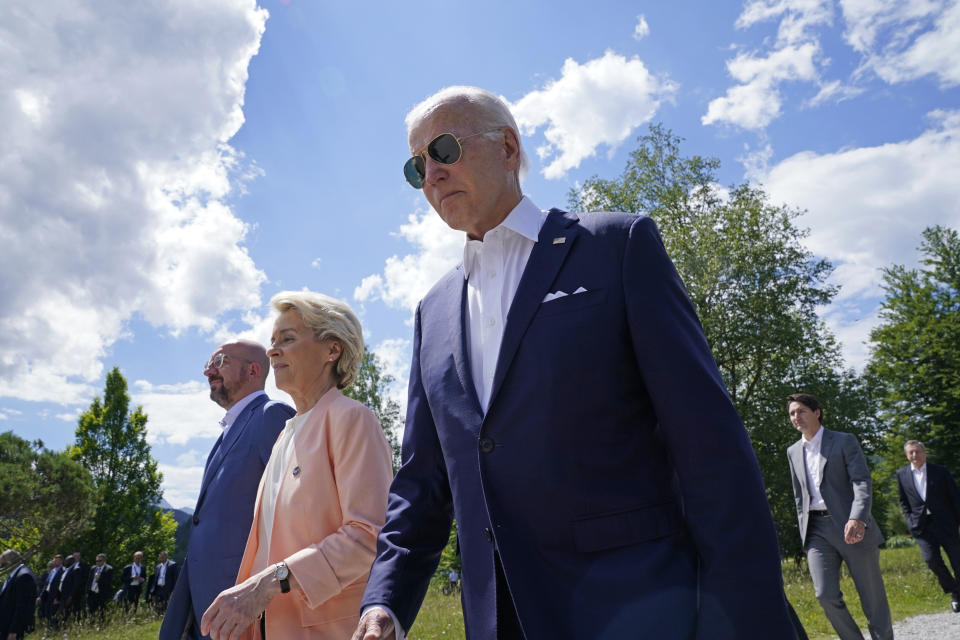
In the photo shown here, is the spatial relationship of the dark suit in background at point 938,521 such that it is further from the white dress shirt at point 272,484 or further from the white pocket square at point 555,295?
the white pocket square at point 555,295

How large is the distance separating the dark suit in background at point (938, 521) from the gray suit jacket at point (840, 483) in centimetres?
451

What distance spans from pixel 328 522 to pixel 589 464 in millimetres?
1823

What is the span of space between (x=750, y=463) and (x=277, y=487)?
2392 millimetres

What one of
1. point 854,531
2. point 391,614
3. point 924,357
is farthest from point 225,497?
point 924,357

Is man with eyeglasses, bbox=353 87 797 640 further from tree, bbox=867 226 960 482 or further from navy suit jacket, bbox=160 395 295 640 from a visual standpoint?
tree, bbox=867 226 960 482

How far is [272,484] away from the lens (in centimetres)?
349

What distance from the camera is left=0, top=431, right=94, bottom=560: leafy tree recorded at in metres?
18.0

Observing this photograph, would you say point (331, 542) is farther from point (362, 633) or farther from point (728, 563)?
point (728, 563)

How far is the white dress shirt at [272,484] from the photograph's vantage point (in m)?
3.29

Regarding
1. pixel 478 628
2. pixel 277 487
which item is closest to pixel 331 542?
pixel 277 487

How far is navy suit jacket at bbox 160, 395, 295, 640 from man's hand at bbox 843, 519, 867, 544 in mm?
5360

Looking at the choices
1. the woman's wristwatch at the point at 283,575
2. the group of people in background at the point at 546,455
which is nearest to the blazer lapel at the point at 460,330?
the group of people in background at the point at 546,455

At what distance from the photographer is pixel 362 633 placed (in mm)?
1925

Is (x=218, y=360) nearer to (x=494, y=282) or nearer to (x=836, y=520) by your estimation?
(x=494, y=282)
